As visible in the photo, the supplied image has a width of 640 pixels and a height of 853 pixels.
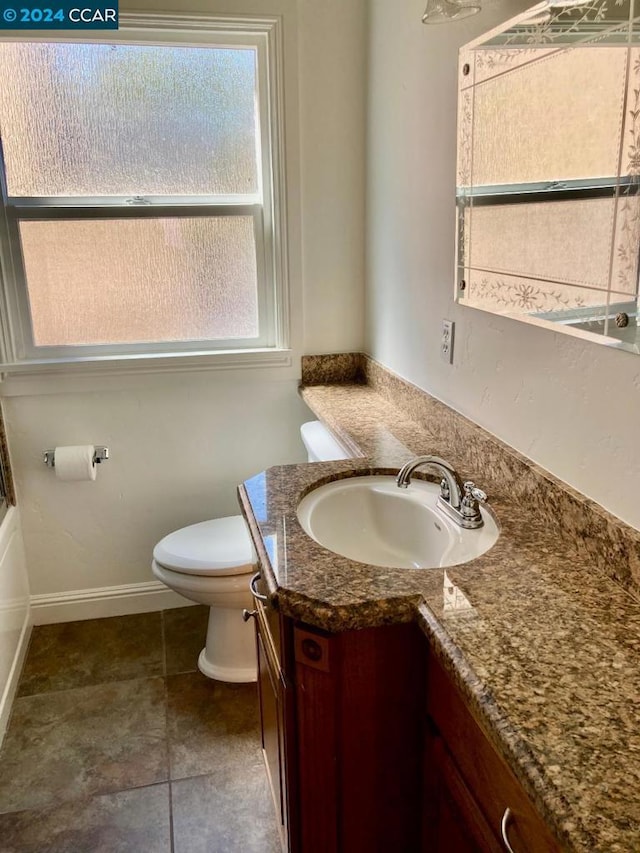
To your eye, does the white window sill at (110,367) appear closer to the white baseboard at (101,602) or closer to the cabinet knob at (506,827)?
the white baseboard at (101,602)

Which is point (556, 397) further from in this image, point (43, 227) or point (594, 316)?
point (43, 227)

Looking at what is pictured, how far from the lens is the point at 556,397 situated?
1.35 metres

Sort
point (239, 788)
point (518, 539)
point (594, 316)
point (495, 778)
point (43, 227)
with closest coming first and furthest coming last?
1. point (495, 778)
2. point (594, 316)
3. point (518, 539)
4. point (239, 788)
5. point (43, 227)

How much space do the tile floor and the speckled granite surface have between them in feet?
2.76

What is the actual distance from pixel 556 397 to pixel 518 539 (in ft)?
0.94

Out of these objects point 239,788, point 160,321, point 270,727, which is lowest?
point 239,788

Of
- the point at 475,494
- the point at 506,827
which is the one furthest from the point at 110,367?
the point at 506,827

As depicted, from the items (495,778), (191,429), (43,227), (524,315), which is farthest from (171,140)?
(495,778)

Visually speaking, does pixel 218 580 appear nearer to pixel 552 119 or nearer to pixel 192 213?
pixel 192 213

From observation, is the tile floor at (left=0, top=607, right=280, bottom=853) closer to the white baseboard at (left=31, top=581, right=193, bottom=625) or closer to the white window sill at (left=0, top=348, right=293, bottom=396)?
the white baseboard at (left=31, top=581, right=193, bottom=625)

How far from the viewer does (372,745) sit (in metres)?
1.20

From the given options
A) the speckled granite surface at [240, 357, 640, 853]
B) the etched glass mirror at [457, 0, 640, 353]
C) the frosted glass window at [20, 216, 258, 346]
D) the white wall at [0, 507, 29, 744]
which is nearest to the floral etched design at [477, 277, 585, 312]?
the etched glass mirror at [457, 0, 640, 353]

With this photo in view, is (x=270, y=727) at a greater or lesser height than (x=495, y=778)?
lesser

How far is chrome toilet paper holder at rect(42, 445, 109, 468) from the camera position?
2.43 m
